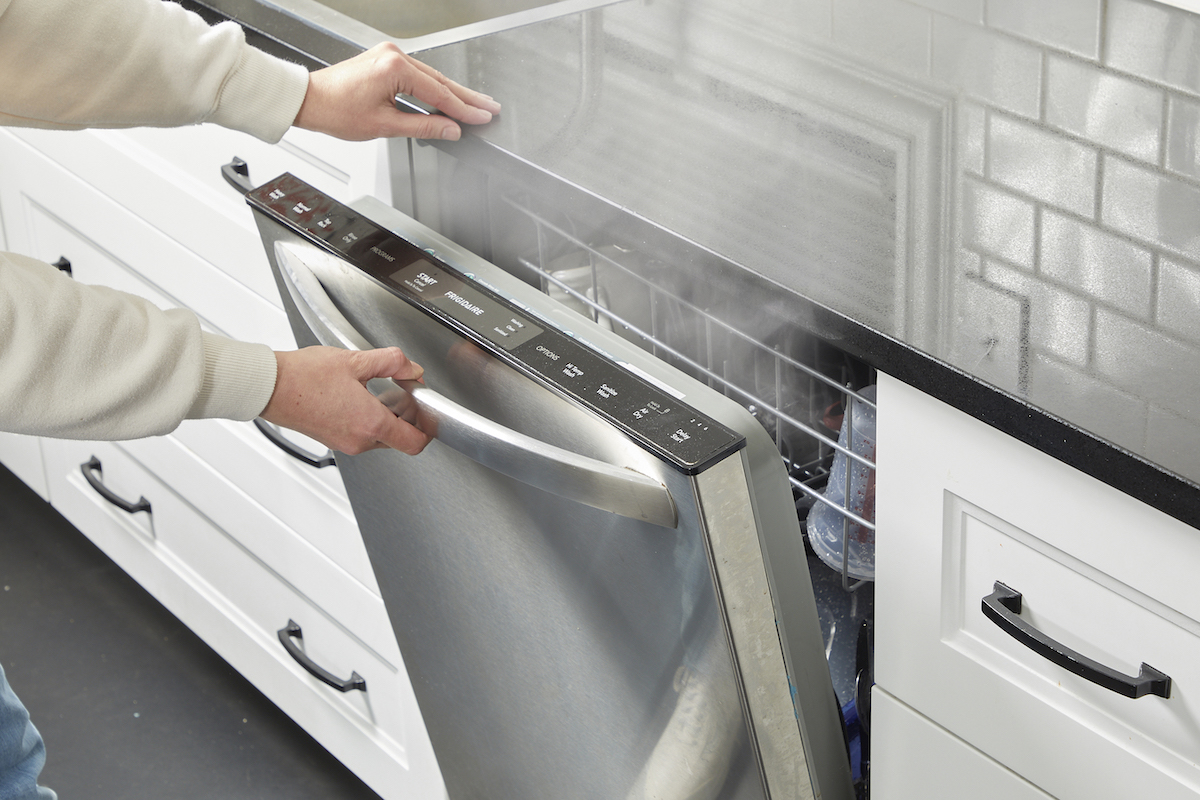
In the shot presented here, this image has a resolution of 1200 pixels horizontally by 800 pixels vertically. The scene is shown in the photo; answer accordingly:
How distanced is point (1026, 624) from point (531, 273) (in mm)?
517

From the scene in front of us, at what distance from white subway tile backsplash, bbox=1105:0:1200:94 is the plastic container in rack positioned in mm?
328

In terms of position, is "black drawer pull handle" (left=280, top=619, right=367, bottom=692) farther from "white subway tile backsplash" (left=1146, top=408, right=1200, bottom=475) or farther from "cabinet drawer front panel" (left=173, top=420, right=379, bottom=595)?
"white subway tile backsplash" (left=1146, top=408, right=1200, bottom=475)

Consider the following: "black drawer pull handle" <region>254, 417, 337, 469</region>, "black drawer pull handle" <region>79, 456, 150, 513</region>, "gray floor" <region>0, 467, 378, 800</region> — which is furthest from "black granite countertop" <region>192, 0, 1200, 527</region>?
"gray floor" <region>0, 467, 378, 800</region>

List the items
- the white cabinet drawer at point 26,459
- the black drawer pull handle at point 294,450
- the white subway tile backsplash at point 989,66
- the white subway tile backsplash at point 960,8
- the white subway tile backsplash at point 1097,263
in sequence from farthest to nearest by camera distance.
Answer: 1. the white cabinet drawer at point 26,459
2. the black drawer pull handle at point 294,450
3. the white subway tile backsplash at point 960,8
4. the white subway tile backsplash at point 989,66
5. the white subway tile backsplash at point 1097,263

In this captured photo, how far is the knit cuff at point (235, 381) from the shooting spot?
2.71 ft

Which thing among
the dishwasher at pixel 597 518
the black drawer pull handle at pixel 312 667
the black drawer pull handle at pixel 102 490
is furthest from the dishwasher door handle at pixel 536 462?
the black drawer pull handle at pixel 102 490

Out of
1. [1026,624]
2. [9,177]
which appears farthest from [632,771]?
[9,177]

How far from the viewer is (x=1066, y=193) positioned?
0.78 meters

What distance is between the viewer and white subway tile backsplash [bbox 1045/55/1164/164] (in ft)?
2.78

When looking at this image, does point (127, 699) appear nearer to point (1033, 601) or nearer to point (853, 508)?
point (853, 508)

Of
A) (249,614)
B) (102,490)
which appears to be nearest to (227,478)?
(249,614)

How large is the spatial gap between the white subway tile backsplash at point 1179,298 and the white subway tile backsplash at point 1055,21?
13.2 inches

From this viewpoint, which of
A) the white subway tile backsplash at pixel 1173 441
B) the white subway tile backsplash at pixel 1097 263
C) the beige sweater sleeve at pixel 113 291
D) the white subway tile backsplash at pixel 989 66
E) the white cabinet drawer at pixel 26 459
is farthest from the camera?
the white cabinet drawer at pixel 26 459

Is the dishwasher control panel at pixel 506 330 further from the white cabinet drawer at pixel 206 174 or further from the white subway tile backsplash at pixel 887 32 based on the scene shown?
the white subway tile backsplash at pixel 887 32
